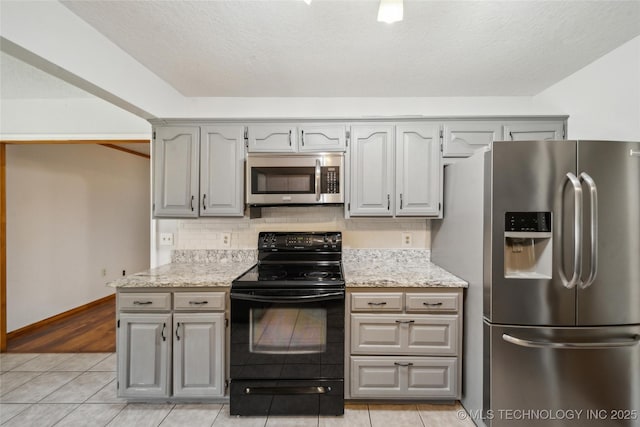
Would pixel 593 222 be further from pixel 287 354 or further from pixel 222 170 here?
pixel 222 170

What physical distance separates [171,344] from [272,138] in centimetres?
171

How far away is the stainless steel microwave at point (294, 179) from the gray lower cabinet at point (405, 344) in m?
0.84

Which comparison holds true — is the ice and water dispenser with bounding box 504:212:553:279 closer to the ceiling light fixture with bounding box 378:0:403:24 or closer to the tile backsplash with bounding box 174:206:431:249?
the tile backsplash with bounding box 174:206:431:249

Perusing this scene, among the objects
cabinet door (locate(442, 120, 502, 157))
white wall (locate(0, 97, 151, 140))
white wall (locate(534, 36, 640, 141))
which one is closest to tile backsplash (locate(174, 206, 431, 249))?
cabinet door (locate(442, 120, 502, 157))

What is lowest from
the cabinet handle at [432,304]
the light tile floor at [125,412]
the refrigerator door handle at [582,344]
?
the light tile floor at [125,412]

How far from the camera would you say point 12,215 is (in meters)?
3.10

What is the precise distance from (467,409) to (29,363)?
12.2 ft

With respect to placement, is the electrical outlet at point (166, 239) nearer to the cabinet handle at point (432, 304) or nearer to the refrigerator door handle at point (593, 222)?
the cabinet handle at point (432, 304)

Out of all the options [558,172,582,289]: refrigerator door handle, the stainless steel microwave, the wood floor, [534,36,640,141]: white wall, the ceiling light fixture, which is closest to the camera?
the ceiling light fixture

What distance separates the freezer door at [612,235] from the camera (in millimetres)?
1538

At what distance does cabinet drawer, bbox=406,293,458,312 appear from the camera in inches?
75.9

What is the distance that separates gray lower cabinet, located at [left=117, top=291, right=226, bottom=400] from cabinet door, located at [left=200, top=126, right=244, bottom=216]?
731 millimetres

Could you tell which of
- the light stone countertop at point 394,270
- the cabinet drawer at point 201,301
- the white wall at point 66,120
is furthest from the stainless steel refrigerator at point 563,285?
A: the white wall at point 66,120

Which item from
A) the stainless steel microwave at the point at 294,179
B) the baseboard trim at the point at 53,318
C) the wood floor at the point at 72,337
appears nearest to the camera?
the stainless steel microwave at the point at 294,179
